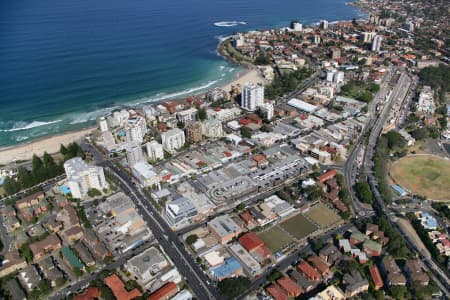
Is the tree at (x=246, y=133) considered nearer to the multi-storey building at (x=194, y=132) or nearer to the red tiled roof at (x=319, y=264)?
the multi-storey building at (x=194, y=132)

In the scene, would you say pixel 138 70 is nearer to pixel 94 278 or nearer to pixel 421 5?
A: pixel 94 278

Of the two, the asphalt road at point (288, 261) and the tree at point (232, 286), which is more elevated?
the tree at point (232, 286)

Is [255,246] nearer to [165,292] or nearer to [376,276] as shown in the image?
[165,292]

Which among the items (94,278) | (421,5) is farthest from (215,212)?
(421,5)

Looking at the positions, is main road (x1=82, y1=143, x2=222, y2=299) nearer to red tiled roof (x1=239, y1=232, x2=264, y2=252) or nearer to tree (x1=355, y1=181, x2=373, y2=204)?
red tiled roof (x1=239, y1=232, x2=264, y2=252)

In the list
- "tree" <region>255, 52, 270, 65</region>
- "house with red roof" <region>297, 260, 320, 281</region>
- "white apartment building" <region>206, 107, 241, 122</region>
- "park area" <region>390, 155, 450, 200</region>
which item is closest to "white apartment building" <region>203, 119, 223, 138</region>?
"white apartment building" <region>206, 107, 241, 122</region>

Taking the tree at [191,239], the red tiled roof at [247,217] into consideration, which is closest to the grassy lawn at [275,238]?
the red tiled roof at [247,217]
